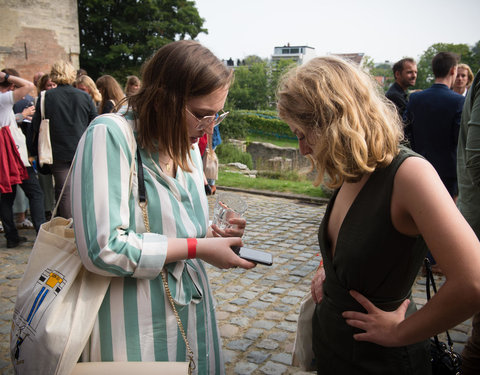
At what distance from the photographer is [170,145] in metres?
1.58

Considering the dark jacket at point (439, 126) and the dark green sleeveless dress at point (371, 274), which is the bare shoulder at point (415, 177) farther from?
the dark jacket at point (439, 126)

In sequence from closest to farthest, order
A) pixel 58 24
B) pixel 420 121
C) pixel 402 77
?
pixel 420 121 → pixel 402 77 → pixel 58 24

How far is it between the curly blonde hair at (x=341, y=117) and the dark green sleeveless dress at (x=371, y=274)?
3.3 inches

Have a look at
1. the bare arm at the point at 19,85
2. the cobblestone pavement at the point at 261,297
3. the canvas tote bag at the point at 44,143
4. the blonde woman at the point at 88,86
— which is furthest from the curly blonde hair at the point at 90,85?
the cobblestone pavement at the point at 261,297

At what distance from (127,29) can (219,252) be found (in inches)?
1588

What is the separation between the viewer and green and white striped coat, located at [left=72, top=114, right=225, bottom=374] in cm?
135

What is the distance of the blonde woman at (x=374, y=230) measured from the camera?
3.78 feet

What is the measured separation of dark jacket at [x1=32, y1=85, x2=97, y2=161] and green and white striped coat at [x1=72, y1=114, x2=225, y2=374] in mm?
4327

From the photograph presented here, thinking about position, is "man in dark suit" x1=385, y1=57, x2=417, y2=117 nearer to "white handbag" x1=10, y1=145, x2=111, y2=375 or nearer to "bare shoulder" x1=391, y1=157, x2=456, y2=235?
"bare shoulder" x1=391, y1=157, x2=456, y2=235

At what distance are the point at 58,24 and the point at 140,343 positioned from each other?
28422mm

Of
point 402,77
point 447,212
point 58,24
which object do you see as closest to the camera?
point 447,212

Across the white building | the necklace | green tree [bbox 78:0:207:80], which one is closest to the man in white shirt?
the necklace

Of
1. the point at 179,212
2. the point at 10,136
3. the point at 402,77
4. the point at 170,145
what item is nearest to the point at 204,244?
the point at 179,212

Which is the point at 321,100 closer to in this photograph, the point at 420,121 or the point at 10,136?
the point at 420,121
